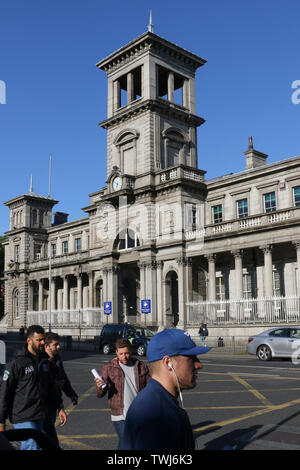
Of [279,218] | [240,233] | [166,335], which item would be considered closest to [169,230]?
[240,233]

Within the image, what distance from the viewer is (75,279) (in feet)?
190

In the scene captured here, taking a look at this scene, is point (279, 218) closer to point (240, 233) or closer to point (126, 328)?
point (240, 233)

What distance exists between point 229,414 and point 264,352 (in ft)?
43.3

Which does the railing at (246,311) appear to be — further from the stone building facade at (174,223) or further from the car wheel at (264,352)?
the car wheel at (264,352)

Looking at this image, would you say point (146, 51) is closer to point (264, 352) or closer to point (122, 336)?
point (122, 336)

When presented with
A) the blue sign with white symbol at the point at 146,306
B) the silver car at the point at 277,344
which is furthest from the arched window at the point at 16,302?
the silver car at the point at 277,344

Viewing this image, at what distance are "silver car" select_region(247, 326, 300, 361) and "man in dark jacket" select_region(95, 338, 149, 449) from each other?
1667 cm

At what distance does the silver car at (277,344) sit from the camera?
854 inches

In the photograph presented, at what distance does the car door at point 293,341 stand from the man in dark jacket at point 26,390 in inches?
688

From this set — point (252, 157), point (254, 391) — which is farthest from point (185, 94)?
point (254, 391)

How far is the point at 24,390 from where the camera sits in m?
5.66

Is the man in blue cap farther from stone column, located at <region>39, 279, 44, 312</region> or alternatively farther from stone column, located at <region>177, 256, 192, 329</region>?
stone column, located at <region>39, 279, 44, 312</region>

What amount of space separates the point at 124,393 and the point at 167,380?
329cm
